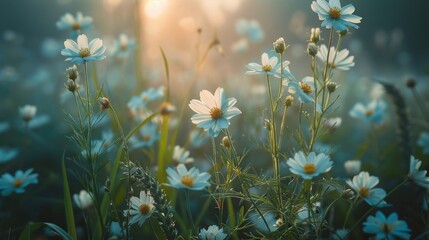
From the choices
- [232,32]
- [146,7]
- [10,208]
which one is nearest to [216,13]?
[146,7]

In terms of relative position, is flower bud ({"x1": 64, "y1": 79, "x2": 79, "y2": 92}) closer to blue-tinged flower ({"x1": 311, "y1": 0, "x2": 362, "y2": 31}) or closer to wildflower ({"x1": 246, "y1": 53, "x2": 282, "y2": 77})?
wildflower ({"x1": 246, "y1": 53, "x2": 282, "y2": 77})

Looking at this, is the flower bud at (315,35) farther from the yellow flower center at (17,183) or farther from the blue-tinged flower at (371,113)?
the yellow flower center at (17,183)

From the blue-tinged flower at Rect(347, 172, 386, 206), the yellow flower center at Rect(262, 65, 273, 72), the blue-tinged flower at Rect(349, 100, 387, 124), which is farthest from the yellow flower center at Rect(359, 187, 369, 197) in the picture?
the blue-tinged flower at Rect(349, 100, 387, 124)

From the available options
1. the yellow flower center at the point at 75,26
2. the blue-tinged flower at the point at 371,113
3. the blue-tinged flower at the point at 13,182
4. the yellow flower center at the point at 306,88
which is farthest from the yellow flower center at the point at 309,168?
the yellow flower center at the point at 75,26

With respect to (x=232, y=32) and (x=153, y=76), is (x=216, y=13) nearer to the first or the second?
(x=153, y=76)

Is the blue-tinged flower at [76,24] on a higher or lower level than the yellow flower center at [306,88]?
higher

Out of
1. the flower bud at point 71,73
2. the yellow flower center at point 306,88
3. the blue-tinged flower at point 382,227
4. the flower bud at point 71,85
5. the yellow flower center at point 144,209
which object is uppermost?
the flower bud at point 71,73
